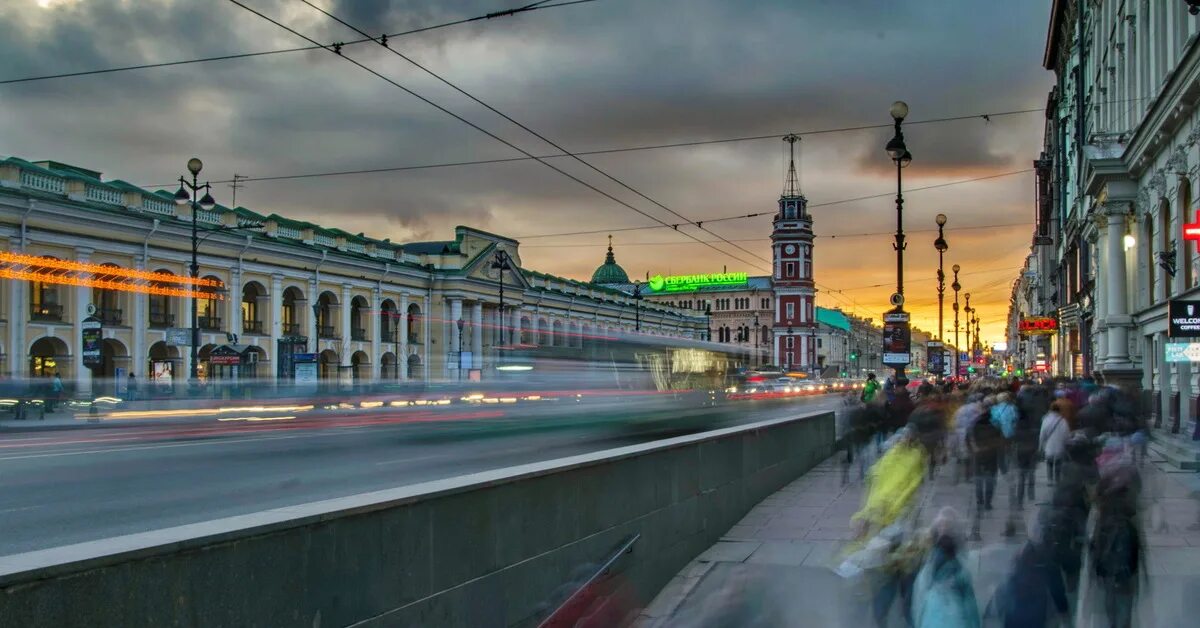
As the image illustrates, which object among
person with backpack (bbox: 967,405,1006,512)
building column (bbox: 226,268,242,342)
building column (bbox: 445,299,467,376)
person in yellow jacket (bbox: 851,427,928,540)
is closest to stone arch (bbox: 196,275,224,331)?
building column (bbox: 226,268,242,342)

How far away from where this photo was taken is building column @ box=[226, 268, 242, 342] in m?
62.3

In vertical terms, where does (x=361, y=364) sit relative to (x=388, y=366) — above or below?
above

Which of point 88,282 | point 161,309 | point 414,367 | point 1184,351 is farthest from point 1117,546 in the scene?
point 414,367

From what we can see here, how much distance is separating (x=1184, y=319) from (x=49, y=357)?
48.1 metres

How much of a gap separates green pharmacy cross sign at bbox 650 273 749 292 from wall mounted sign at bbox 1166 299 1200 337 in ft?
450

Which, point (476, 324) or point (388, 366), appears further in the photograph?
point (476, 324)

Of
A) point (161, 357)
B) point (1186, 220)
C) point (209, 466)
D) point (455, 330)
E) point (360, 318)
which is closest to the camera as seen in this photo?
point (209, 466)

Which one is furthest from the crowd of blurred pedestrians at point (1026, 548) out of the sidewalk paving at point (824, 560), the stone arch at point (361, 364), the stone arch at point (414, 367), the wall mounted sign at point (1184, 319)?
the stone arch at point (414, 367)

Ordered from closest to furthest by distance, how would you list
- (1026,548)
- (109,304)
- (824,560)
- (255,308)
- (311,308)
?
(1026,548)
(824,560)
(109,304)
(255,308)
(311,308)

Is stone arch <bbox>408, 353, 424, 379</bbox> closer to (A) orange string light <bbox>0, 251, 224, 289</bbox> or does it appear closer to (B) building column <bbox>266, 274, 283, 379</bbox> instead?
(B) building column <bbox>266, 274, 283, 379</bbox>

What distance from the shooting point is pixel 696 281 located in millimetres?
162000

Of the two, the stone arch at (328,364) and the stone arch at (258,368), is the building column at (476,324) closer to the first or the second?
the stone arch at (328,364)

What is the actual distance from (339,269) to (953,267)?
138 feet

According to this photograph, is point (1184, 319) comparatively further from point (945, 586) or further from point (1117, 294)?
point (1117, 294)
